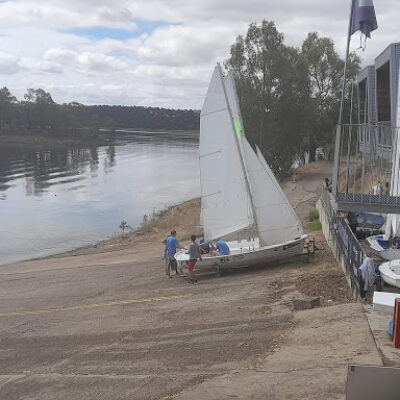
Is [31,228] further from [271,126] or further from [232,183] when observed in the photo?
[232,183]

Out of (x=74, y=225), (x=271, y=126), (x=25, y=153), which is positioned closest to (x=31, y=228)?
(x=74, y=225)

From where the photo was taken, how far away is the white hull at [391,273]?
41.2 feet

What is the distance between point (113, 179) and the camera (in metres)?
75.4

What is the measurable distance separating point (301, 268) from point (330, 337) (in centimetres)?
665

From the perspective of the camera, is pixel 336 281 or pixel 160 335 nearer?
pixel 160 335

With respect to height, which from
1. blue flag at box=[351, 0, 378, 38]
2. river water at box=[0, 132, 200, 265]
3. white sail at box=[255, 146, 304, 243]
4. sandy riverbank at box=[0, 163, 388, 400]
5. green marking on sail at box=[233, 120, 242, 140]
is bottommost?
river water at box=[0, 132, 200, 265]

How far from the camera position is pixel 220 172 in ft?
64.2

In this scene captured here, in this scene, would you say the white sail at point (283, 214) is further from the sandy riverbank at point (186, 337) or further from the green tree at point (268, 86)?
the green tree at point (268, 86)

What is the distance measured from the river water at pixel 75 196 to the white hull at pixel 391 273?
2384cm

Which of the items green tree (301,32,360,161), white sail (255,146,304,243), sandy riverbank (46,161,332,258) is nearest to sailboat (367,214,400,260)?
white sail (255,146,304,243)

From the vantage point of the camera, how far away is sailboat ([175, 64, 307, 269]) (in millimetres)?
18203

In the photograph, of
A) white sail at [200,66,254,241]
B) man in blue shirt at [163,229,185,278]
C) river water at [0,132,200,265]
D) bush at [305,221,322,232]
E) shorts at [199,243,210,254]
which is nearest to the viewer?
man in blue shirt at [163,229,185,278]

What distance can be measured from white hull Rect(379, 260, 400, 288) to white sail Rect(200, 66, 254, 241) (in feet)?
20.8

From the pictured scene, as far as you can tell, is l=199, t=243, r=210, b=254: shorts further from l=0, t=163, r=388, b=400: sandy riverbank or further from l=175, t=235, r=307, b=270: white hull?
l=0, t=163, r=388, b=400: sandy riverbank
